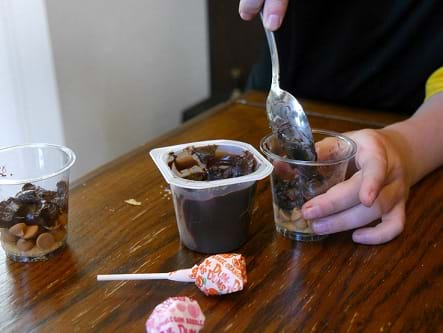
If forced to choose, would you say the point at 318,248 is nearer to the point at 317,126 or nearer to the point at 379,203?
the point at 379,203

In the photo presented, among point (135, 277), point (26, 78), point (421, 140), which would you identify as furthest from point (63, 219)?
point (26, 78)

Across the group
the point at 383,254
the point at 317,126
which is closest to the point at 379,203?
the point at 383,254

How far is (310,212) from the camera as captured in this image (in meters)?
0.67

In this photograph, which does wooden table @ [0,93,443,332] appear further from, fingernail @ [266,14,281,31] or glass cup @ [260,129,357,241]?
fingernail @ [266,14,281,31]

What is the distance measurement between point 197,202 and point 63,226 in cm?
17

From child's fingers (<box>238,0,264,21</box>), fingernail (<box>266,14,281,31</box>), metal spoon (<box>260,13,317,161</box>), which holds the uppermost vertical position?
child's fingers (<box>238,0,264,21</box>)

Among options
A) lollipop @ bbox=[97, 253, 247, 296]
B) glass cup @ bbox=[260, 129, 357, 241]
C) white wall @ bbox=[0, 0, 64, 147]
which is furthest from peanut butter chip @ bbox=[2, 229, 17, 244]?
white wall @ bbox=[0, 0, 64, 147]

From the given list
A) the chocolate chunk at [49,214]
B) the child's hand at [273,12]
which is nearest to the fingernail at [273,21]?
the child's hand at [273,12]

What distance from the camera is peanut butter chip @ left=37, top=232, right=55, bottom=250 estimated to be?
65 cm

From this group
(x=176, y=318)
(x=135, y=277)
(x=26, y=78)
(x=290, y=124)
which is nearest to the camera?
(x=176, y=318)

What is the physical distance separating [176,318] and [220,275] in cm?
9

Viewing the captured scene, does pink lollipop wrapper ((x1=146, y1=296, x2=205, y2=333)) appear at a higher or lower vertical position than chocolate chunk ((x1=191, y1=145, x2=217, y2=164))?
lower

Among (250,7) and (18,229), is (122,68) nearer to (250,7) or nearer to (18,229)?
(250,7)

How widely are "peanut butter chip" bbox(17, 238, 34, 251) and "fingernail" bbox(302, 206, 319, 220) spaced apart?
0.33 metres
